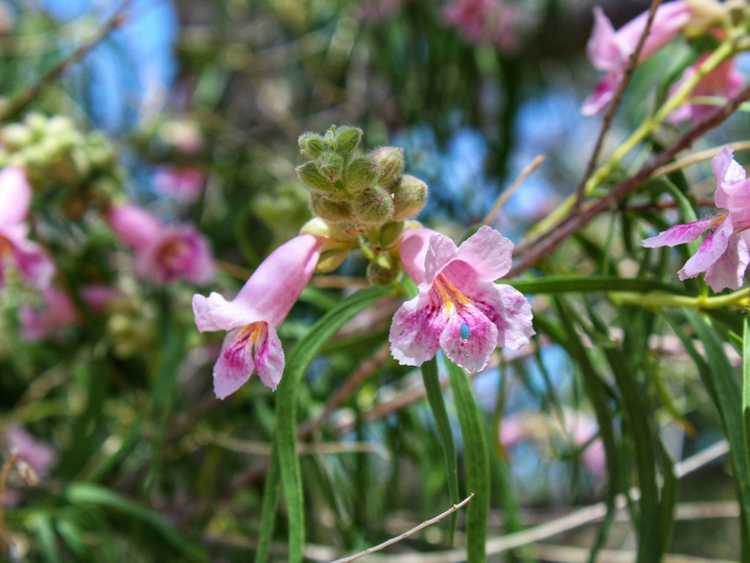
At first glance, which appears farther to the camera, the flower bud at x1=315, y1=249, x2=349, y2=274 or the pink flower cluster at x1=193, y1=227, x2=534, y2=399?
the flower bud at x1=315, y1=249, x2=349, y2=274

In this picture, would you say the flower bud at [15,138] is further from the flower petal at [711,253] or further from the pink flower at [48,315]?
the flower petal at [711,253]

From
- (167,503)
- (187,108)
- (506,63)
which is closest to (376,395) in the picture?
(167,503)

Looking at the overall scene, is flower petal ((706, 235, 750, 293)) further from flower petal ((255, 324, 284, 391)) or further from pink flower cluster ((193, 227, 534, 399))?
flower petal ((255, 324, 284, 391))

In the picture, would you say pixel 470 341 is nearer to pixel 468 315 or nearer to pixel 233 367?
pixel 468 315

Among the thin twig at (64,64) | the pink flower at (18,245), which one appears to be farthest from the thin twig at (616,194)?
the thin twig at (64,64)

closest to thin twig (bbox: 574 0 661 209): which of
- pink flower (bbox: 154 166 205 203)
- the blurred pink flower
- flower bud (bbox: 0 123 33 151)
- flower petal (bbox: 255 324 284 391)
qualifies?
flower petal (bbox: 255 324 284 391)

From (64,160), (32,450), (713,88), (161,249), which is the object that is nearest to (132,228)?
(161,249)
